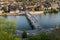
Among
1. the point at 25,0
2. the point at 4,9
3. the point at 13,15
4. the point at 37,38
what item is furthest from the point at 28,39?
the point at 25,0

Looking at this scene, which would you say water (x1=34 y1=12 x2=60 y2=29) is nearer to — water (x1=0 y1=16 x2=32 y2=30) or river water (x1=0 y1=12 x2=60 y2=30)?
river water (x1=0 y1=12 x2=60 y2=30)

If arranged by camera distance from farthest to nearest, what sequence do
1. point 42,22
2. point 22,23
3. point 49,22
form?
point 42,22
point 49,22
point 22,23

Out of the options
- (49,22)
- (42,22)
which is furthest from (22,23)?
(49,22)

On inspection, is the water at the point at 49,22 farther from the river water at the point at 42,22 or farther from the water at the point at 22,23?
the water at the point at 22,23

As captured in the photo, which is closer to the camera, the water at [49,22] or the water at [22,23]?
the water at [22,23]

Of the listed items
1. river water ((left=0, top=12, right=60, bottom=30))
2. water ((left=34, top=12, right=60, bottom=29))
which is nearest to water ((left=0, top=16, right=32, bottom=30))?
river water ((left=0, top=12, right=60, bottom=30))

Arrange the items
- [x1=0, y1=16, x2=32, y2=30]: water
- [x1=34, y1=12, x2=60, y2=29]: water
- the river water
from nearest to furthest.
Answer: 1. [x1=0, y1=16, x2=32, y2=30]: water
2. the river water
3. [x1=34, y1=12, x2=60, y2=29]: water

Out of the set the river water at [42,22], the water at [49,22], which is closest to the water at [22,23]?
the river water at [42,22]

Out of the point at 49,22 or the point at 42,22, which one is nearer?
the point at 49,22

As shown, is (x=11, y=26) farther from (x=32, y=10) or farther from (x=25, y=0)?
(x=25, y=0)

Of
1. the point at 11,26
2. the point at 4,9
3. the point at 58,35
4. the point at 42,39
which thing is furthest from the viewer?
the point at 4,9

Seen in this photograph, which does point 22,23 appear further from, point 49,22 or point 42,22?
point 49,22
